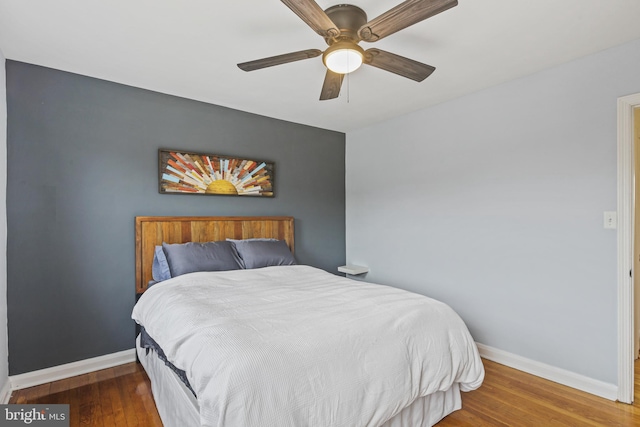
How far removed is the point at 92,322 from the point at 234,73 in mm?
2413

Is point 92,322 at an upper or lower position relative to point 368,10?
lower

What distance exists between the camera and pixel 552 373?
2.56 m

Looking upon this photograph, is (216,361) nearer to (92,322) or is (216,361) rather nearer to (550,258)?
(92,322)

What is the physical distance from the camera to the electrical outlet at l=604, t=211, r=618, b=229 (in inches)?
89.2

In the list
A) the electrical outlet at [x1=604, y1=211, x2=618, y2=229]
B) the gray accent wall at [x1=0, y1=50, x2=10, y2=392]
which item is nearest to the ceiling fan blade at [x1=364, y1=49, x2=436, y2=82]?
the electrical outlet at [x1=604, y1=211, x2=618, y2=229]

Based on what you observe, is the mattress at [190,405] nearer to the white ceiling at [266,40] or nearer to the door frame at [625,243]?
the door frame at [625,243]

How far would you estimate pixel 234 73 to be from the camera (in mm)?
2705

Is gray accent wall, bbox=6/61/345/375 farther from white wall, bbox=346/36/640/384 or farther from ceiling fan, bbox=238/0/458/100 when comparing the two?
white wall, bbox=346/36/640/384

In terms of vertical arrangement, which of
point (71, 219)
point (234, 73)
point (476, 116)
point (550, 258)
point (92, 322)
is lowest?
point (92, 322)

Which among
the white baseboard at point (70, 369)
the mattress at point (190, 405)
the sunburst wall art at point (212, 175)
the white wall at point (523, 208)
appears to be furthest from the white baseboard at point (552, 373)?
the white baseboard at point (70, 369)

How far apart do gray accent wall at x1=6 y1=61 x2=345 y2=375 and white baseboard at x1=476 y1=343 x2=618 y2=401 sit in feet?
9.77

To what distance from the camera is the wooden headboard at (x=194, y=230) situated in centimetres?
293

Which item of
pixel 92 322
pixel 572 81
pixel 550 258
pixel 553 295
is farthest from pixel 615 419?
pixel 92 322
